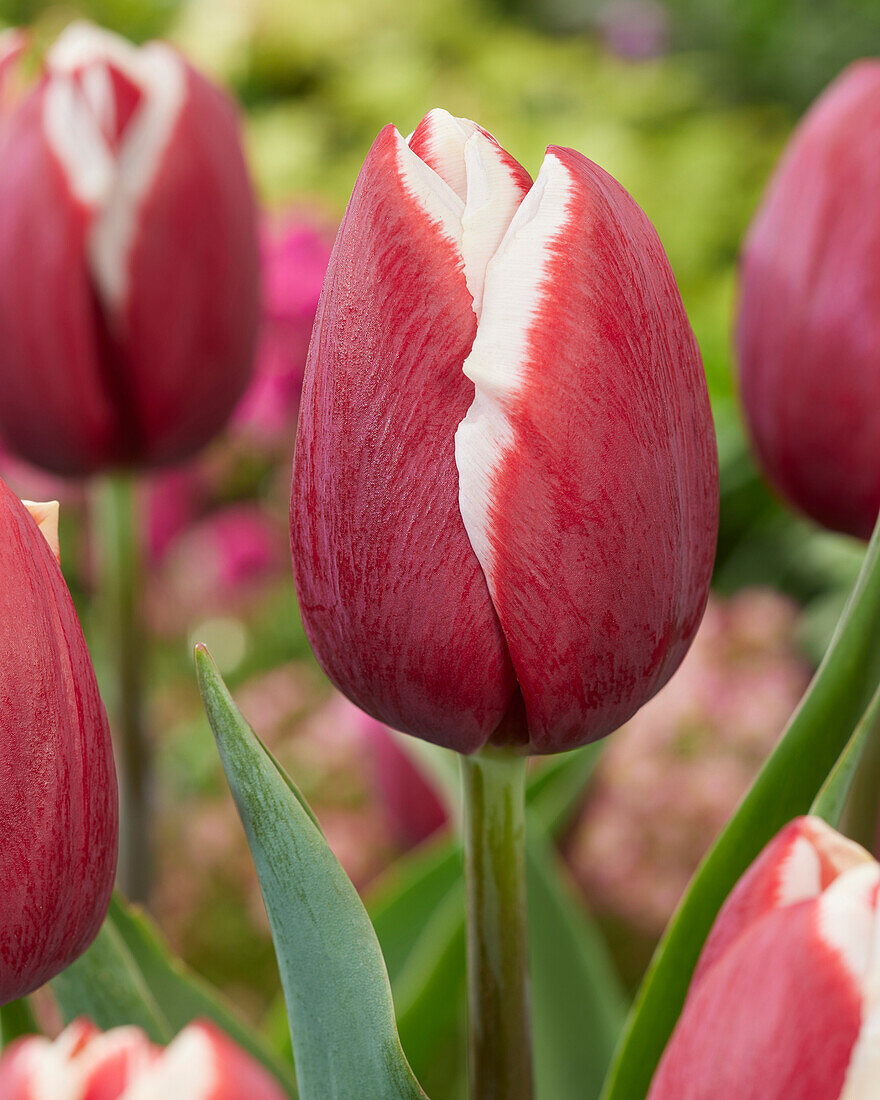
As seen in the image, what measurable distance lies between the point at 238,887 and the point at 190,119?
615mm

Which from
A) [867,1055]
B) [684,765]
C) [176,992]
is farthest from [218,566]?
[867,1055]

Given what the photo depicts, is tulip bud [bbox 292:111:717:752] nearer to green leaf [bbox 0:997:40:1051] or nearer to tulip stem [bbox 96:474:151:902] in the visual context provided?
green leaf [bbox 0:997:40:1051]

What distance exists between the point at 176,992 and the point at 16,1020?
6 centimetres

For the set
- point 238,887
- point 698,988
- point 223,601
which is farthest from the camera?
point 223,601

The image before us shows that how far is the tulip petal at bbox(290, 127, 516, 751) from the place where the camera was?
0.74 ft

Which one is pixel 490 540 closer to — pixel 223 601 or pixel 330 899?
pixel 330 899

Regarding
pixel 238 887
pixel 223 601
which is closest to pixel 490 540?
pixel 238 887

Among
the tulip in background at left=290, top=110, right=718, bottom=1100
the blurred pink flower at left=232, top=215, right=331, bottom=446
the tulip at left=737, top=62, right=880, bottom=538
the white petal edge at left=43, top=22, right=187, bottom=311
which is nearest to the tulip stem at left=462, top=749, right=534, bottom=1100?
the tulip in background at left=290, top=110, right=718, bottom=1100

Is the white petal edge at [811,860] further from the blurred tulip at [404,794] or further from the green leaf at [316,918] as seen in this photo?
the blurred tulip at [404,794]

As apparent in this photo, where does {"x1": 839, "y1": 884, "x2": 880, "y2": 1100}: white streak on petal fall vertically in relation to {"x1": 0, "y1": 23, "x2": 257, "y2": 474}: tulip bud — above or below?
above

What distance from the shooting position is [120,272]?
448mm

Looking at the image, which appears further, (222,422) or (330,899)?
(222,422)

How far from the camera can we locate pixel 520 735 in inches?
10.1

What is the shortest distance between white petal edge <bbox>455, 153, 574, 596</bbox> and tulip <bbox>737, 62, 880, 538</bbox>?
0.49 ft
